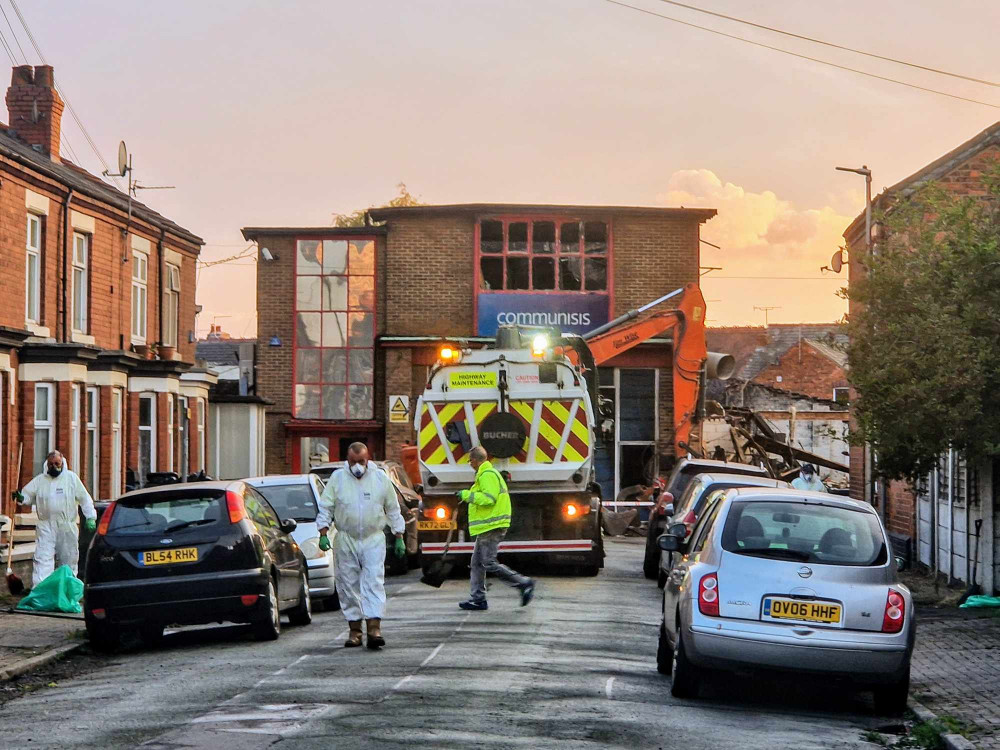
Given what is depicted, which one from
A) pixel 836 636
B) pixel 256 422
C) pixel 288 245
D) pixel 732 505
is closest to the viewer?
pixel 836 636

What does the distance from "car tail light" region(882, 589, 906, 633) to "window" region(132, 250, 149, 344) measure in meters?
22.5

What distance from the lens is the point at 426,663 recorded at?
39.7 feet

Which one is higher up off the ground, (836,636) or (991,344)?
(991,344)

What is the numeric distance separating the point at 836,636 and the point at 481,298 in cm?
3052

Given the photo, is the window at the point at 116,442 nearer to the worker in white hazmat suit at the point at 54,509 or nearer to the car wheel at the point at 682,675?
the worker in white hazmat suit at the point at 54,509

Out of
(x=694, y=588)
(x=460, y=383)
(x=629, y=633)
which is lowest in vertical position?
(x=629, y=633)

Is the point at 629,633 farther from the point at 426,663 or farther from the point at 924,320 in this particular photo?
the point at 924,320

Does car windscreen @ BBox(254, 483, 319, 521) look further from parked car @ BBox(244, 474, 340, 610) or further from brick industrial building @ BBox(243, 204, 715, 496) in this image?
brick industrial building @ BBox(243, 204, 715, 496)

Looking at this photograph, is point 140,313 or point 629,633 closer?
point 629,633

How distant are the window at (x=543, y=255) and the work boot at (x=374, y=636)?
1086 inches

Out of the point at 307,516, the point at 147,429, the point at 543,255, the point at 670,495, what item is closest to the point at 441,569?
the point at 307,516

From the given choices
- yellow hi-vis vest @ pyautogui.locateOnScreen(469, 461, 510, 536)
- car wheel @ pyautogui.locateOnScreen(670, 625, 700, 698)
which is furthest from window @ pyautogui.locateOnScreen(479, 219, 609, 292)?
car wheel @ pyautogui.locateOnScreen(670, 625, 700, 698)

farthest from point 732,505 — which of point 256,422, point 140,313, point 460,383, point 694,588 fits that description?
point 256,422

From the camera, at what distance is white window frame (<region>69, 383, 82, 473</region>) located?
80.1ft
